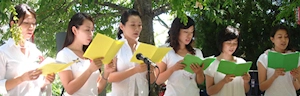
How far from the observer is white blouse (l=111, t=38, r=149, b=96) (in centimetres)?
315

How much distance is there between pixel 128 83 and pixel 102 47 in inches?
20.7

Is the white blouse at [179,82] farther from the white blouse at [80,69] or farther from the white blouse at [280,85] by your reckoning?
the white blouse at [280,85]

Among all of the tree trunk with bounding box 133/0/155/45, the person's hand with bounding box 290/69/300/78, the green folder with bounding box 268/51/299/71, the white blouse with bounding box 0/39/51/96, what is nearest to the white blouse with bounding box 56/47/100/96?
the white blouse with bounding box 0/39/51/96

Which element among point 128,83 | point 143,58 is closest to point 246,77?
point 128,83

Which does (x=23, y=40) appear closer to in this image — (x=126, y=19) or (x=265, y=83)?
(x=126, y=19)

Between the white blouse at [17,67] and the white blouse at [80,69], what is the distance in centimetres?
20

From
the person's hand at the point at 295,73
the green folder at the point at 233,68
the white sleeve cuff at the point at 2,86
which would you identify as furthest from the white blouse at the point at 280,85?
the white sleeve cuff at the point at 2,86

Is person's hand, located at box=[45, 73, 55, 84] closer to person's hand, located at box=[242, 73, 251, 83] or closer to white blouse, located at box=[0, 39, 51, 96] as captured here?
white blouse, located at box=[0, 39, 51, 96]

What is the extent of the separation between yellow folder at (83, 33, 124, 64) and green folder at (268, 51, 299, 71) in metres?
1.53

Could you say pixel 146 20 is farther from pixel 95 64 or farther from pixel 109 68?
pixel 95 64

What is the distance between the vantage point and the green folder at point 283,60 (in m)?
3.61

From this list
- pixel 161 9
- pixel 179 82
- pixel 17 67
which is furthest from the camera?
pixel 161 9

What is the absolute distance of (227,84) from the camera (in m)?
3.73

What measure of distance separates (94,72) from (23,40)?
535 millimetres
